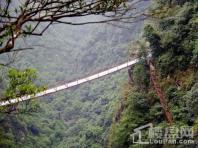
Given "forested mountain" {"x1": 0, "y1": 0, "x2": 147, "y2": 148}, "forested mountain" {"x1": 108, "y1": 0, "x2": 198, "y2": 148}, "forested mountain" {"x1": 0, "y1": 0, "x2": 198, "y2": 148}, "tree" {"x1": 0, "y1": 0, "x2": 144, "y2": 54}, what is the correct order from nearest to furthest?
"tree" {"x1": 0, "y1": 0, "x2": 144, "y2": 54} < "forested mountain" {"x1": 0, "y1": 0, "x2": 198, "y2": 148} < "forested mountain" {"x1": 108, "y1": 0, "x2": 198, "y2": 148} < "forested mountain" {"x1": 0, "y1": 0, "x2": 147, "y2": 148}

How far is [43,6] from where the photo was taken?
255 centimetres

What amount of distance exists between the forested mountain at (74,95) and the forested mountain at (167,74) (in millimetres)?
11779

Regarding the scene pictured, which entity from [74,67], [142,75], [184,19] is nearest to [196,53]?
[184,19]

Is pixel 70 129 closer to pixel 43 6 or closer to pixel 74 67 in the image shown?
pixel 74 67

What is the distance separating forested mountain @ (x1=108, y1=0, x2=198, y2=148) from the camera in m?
11.2

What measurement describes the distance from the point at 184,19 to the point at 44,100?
35063 mm

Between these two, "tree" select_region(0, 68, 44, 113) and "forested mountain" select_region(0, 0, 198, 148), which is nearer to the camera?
"tree" select_region(0, 68, 44, 113)

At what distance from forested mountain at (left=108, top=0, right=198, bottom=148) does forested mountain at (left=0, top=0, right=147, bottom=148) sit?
38.6 ft

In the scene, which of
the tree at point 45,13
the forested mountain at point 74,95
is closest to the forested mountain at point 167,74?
the tree at point 45,13

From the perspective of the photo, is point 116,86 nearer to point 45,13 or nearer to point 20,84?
point 20,84

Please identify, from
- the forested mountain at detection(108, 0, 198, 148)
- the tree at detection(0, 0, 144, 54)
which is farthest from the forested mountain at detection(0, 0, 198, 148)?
the tree at detection(0, 0, 144, 54)

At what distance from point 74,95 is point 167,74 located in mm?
35653

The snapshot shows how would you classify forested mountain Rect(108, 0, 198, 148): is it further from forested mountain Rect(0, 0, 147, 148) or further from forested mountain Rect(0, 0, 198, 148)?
forested mountain Rect(0, 0, 147, 148)

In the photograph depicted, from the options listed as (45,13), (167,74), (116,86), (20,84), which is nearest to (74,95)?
(116,86)
